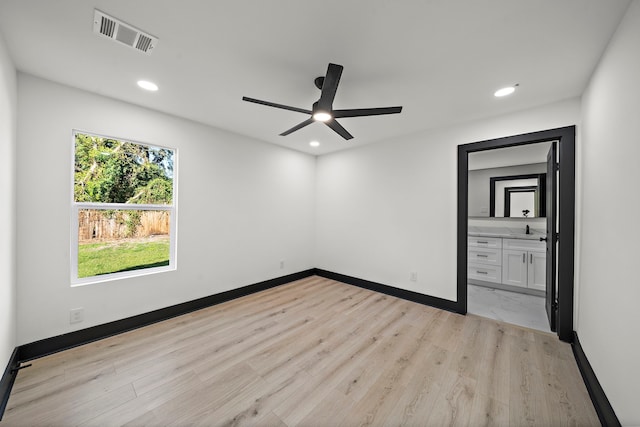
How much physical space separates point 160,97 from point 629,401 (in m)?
4.03

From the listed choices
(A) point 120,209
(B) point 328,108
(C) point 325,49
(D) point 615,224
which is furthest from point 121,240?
(D) point 615,224

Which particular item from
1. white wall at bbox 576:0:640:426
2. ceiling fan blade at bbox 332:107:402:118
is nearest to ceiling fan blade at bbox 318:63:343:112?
ceiling fan blade at bbox 332:107:402:118

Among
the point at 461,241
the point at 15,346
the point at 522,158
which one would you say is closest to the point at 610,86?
the point at 461,241

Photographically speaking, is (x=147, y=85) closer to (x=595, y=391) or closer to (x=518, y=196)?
(x=595, y=391)

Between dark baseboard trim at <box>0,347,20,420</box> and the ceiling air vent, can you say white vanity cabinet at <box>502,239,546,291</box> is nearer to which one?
the ceiling air vent

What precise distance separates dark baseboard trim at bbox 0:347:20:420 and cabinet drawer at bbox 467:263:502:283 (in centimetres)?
543

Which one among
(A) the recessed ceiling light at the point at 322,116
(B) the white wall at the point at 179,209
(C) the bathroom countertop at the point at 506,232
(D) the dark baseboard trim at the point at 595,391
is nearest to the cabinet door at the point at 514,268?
(C) the bathroom countertop at the point at 506,232

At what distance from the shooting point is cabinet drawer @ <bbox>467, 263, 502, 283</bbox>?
4043mm

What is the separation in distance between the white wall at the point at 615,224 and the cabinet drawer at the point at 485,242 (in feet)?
6.89

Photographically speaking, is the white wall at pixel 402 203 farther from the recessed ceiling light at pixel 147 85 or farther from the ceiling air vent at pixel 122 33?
the ceiling air vent at pixel 122 33

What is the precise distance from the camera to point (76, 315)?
7.54ft

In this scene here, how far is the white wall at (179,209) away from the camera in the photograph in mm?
2100

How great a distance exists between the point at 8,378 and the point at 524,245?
5.83 meters

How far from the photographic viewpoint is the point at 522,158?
4336 millimetres
